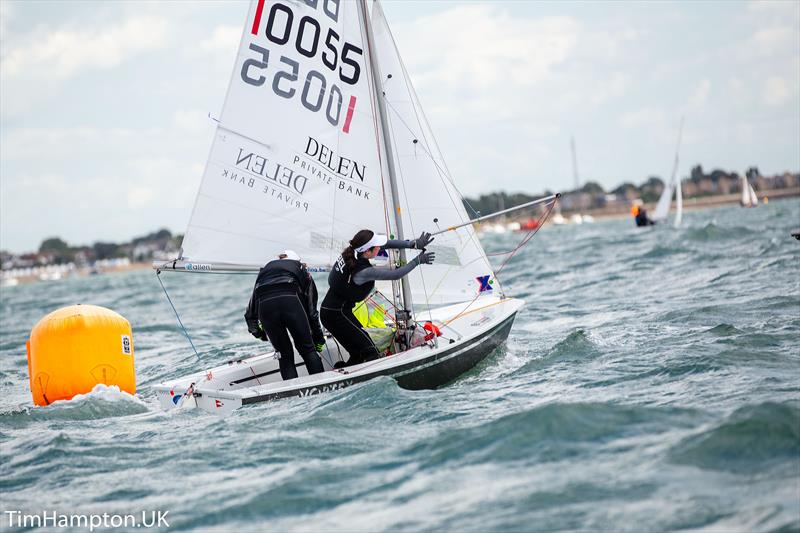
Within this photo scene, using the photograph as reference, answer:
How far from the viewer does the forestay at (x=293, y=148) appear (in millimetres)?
8062

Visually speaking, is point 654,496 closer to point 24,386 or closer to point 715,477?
point 715,477

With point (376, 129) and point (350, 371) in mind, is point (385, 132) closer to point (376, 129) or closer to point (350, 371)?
point (376, 129)

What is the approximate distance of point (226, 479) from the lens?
5.41 meters

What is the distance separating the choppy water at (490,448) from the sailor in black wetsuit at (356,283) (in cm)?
68

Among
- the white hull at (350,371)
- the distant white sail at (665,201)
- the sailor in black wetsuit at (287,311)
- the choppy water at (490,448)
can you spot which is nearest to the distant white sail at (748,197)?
the distant white sail at (665,201)

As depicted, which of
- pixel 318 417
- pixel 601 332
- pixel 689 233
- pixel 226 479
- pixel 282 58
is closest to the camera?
pixel 226 479

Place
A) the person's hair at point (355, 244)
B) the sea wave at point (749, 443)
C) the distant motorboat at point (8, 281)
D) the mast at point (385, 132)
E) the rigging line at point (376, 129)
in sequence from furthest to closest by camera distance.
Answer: the distant motorboat at point (8, 281) → the rigging line at point (376, 129) → the mast at point (385, 132) → the person's hair at point (355, 244) → the sea wave at point (749, 443)

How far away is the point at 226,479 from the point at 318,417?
4.13 ft

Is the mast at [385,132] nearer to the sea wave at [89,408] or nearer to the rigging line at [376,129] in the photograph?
the rigging line at [376,129]

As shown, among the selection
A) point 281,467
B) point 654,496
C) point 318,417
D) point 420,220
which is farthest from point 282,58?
A: point 654,496

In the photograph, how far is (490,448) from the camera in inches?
215

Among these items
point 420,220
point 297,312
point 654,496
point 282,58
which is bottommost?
point 654,496

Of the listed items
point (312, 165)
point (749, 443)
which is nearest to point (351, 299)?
point (312, 165)

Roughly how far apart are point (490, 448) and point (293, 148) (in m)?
3.92
